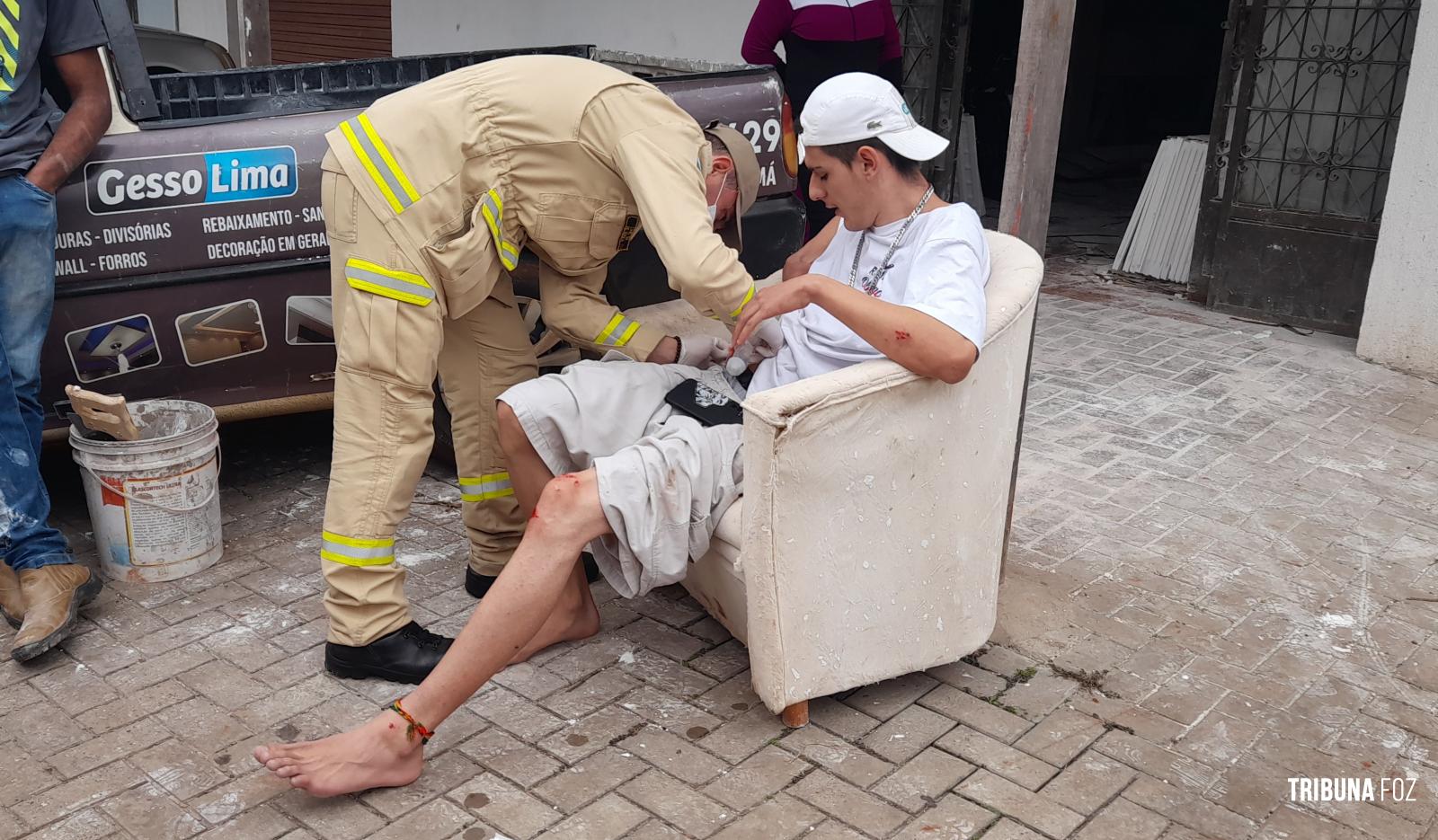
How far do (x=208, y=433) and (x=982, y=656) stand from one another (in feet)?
7.30

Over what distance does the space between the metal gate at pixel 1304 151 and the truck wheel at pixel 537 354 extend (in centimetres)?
398

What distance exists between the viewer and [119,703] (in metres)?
2.96

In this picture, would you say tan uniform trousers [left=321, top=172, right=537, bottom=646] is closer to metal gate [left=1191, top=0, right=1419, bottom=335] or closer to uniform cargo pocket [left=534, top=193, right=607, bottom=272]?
uniform cargo pocket [left=534, top=193, right=607, bottom=272]

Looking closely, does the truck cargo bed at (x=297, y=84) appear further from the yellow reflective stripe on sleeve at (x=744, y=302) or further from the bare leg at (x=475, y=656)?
the bare leg at (x=475, y=656)

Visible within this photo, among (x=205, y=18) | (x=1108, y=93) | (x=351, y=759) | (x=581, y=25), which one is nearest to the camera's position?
(x=351, y=759)

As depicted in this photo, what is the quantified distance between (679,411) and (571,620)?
62cm

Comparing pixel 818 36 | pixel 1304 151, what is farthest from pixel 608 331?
pixel 1304 151

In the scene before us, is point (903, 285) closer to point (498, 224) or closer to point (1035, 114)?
point (1035, 114)

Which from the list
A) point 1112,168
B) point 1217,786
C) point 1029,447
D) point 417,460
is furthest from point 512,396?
point 1112,168

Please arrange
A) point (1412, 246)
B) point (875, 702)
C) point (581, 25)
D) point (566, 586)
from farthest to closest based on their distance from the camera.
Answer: point (581, 25), point (1412, 246), point (566, 586), point (875, 702)

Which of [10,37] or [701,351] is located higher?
[10,37]

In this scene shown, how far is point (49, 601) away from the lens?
3.21 m

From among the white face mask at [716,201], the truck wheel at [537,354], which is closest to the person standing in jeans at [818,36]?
the truck wheel at [537,354]

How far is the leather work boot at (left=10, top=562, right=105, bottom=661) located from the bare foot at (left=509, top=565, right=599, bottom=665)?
115 cm
